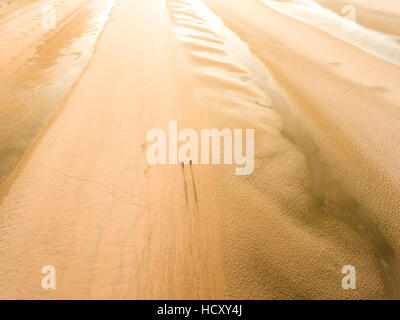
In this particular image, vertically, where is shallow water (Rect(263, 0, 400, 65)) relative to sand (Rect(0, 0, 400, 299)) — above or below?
above

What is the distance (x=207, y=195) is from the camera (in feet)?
11.9

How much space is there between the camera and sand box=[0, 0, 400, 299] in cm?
278

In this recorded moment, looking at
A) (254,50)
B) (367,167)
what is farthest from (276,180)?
(254,50)

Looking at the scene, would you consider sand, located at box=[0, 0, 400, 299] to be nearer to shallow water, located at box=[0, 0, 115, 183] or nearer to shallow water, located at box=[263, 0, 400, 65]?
shallow water, located at box=[0, 0, 115, 183]

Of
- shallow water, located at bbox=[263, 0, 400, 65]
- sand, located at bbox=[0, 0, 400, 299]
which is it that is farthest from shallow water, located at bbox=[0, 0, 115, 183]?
shallow water, located at bbox=[263, 0, 400, 65]

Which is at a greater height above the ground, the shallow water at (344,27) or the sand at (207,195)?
the shallow water at (344,27)

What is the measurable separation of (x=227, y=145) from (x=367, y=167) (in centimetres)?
287

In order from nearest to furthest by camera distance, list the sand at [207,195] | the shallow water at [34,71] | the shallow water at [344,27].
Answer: the sand at [207,195] → the shallow water at [34,71] → the shallow water at [344,27]

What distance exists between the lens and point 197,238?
310 cm

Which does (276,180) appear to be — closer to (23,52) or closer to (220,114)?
(220,114)

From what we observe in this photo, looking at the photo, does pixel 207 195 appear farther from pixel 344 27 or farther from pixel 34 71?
pixel 344 27

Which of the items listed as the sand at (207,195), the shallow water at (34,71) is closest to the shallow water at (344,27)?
the sand at (207,195)

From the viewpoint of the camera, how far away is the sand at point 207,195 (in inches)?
109

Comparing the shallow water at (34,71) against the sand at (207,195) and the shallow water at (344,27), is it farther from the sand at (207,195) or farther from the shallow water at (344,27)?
the shallow water at (344,27)
